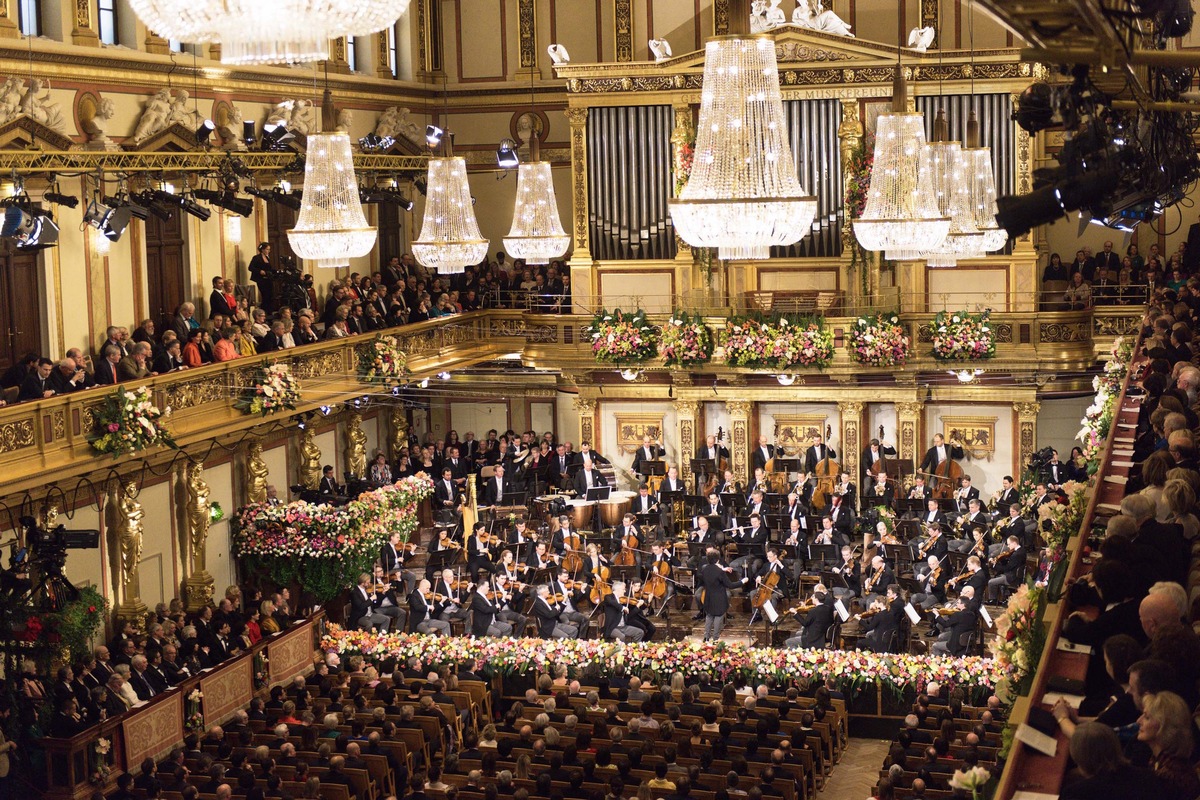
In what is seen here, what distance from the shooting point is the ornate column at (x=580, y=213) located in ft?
87.4

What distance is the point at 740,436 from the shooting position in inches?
1056

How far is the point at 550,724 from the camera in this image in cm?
1606

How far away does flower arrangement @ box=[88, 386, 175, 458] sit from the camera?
57.9 ft

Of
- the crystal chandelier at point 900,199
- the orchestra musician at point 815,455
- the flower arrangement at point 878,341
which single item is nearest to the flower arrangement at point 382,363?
the orchestra musician at point 815,455

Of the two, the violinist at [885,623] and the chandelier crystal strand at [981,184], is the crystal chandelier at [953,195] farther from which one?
the violinist at [885,623]

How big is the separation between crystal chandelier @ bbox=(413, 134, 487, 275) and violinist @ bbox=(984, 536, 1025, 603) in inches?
375

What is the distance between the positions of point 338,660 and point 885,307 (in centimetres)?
1133

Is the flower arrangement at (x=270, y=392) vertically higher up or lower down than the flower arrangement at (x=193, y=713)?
higher up

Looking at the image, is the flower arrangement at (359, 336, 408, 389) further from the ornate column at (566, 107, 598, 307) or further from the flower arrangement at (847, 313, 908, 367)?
the flower arrangement at (847, 313, 908, 367)

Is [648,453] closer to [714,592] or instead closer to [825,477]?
[825,477]

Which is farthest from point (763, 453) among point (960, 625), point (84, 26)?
point (84, 26)

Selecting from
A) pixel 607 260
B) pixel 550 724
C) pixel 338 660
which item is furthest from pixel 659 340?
pixel 550 724

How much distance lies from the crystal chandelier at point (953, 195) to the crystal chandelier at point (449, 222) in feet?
13.3

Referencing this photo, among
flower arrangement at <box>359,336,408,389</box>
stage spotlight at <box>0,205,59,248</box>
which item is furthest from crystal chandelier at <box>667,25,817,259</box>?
flower arrangement at <box>359,336,408,389</box>
